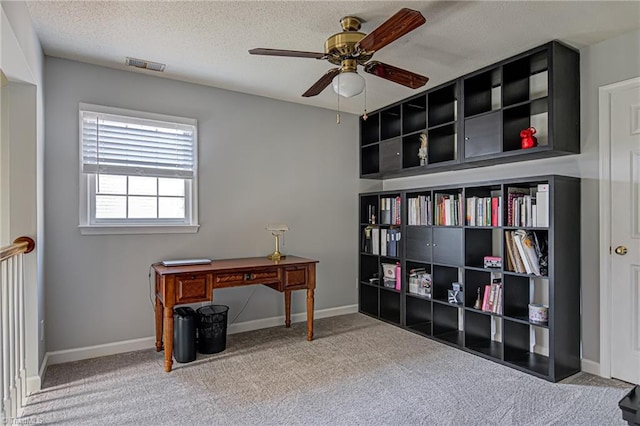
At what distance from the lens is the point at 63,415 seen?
7.43ft

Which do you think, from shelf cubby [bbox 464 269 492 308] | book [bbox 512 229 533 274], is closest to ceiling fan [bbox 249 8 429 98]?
book [bbox 512 229 533 274]

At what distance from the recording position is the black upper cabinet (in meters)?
2.87

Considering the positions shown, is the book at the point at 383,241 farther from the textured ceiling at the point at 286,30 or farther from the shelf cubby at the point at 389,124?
the textured ceiling at the point at 286,30

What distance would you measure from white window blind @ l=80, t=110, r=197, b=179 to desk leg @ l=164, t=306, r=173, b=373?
128 cm

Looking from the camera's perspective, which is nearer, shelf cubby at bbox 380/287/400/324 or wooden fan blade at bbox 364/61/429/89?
wooden fan blade at bbox 364/61/429/89

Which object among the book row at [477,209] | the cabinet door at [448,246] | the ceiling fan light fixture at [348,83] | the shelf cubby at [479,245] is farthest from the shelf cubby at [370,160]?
the ceiling fan light fixture at [348,83]

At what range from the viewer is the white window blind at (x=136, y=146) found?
321 cm

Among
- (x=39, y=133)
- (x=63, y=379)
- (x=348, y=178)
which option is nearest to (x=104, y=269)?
(x=63, y=379)

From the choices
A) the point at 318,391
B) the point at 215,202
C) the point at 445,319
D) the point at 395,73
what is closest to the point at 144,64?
the point at 215,202

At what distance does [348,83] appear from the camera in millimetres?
2393

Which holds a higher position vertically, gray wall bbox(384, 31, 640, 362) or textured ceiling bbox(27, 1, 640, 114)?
textured ceiling bbox(27, 1, 640, 114)

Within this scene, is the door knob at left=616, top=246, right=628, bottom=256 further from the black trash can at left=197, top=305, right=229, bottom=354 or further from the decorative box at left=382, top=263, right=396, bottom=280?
the black trash can at left=197, top=305, right=229, bottom=354

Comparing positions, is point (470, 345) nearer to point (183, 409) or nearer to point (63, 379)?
point (183, 409)

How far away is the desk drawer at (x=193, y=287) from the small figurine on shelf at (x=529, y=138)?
8.79 ft
